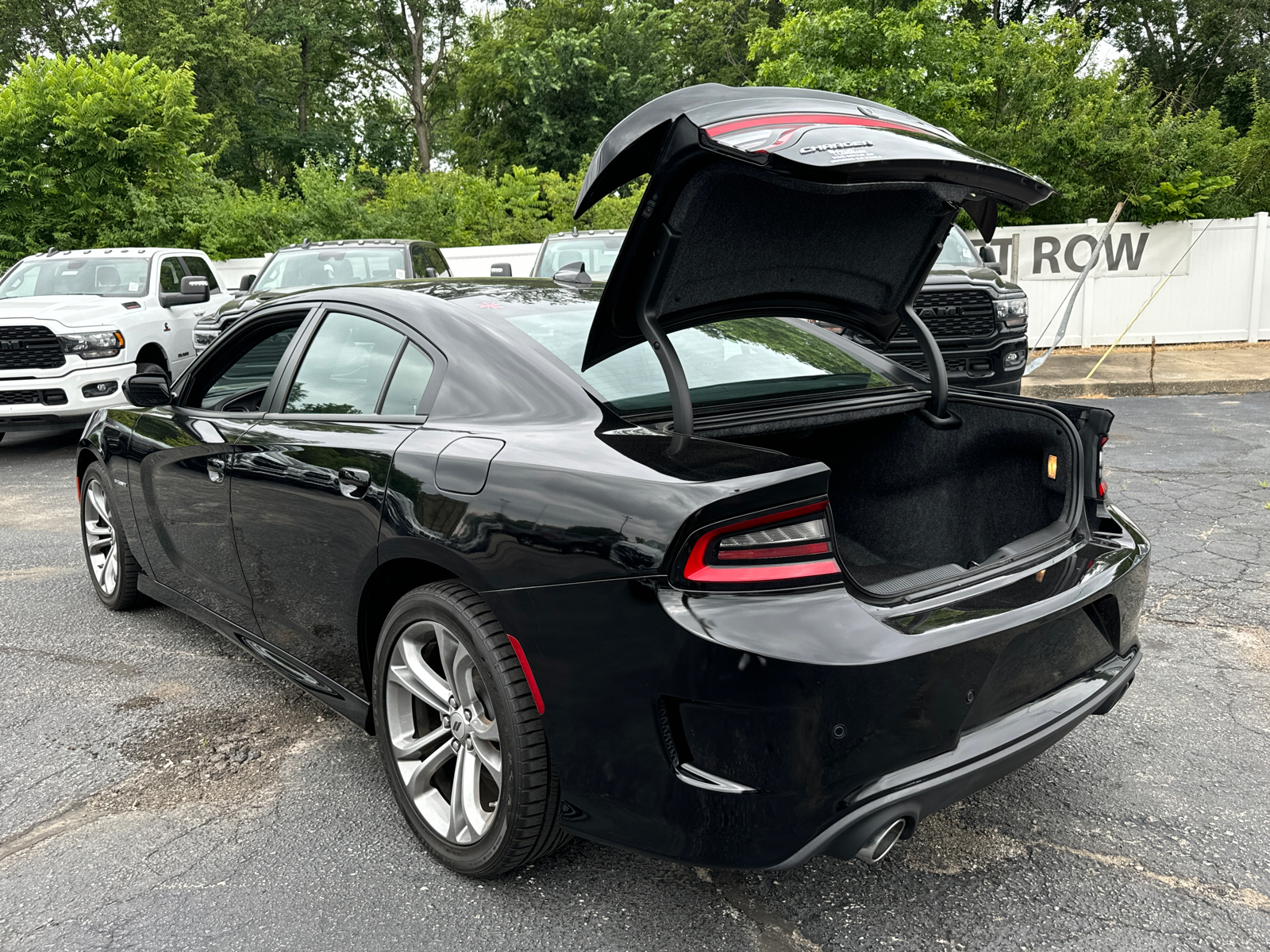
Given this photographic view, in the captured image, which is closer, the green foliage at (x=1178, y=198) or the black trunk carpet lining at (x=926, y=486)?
the black trunk carpet lining at (x=926, y=486)

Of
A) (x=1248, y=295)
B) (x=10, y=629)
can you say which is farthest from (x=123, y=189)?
(x=1248, y=295)

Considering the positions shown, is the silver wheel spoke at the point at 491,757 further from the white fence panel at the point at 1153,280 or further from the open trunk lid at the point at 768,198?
the white fence panel at the point at 1153,280

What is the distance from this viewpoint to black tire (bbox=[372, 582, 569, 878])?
243 centimetres

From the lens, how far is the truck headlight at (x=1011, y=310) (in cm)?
913

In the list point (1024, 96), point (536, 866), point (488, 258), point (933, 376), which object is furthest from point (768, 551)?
point (488, 258)

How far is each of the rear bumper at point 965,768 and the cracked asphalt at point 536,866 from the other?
40 centimetres

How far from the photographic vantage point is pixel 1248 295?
15164 mm

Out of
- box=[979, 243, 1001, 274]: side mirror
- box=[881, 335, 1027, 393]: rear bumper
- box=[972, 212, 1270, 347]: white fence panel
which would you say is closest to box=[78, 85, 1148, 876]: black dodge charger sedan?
box=[979, 243, 1001, 274]: side mirror

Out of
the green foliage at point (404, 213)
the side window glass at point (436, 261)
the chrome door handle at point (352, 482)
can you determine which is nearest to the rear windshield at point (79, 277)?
the side window glass at point (436, 261)

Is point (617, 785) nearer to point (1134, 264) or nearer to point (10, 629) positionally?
point (10, 629)

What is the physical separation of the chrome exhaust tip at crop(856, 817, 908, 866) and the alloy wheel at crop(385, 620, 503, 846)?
883 mm

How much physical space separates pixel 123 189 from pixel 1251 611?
18.3 meters

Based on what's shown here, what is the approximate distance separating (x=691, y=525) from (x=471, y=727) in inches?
35.7

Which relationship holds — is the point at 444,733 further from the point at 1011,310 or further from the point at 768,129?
the point at 1011,310
